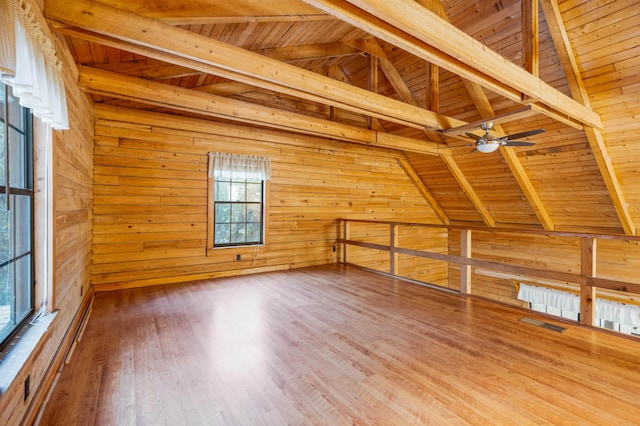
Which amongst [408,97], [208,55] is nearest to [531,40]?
[408,97]

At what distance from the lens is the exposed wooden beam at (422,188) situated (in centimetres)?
754

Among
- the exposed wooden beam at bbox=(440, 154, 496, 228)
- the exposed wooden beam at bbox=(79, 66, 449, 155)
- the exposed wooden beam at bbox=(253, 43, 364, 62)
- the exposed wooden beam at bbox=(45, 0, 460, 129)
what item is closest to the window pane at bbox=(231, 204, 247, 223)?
A: the exposed wooden beam at bbox=(79, 66, 449, 155)

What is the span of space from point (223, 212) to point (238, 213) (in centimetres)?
27

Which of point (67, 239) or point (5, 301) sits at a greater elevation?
point (67, 239)

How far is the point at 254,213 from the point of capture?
5.62m

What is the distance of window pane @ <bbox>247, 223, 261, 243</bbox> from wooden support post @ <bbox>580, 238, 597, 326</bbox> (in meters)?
4.58

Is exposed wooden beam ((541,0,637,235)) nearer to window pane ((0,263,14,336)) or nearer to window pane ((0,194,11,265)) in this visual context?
window pane ((0,194,11,265))

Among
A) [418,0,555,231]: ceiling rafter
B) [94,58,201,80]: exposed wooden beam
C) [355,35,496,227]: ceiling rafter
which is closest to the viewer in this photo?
[94,58,201,80]: exposed wooden beam

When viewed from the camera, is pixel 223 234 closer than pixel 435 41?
No

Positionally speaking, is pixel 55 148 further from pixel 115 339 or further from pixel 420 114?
pixel 420 114

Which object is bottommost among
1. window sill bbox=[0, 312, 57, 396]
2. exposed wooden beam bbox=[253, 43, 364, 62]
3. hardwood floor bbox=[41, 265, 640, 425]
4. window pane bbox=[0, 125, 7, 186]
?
hardwood floor bbox=[41, 265, 640, 425]

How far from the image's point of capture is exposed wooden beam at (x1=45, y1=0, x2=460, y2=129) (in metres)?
2.06

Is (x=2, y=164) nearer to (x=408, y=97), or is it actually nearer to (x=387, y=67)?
(x=387, y=67)

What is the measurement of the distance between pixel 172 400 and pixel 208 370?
0.37 metres
